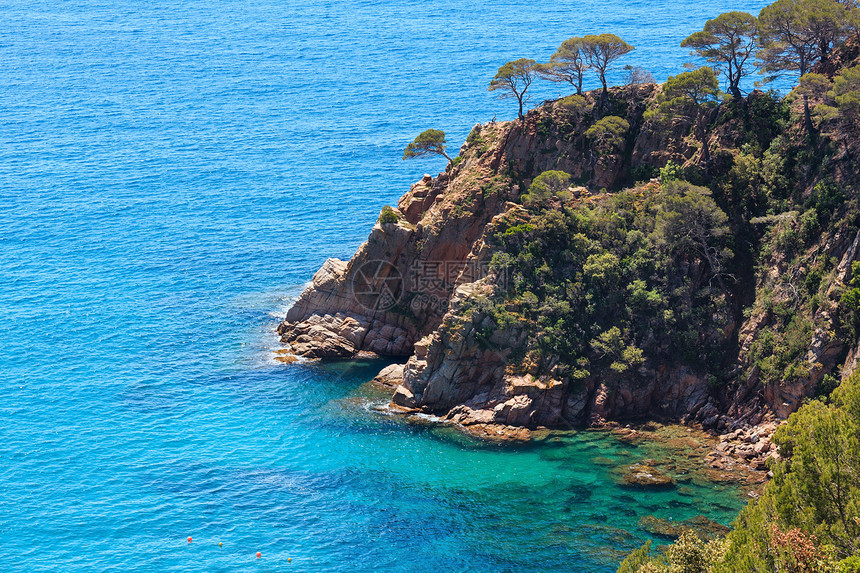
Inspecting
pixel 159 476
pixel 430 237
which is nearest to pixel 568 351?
pixel 430 237

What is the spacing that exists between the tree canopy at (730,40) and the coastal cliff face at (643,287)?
4.50 metres

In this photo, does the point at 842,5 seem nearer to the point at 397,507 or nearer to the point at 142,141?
the point at 397,507

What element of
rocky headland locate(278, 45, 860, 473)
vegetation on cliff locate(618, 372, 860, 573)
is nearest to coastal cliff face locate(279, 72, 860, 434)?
rocky headland locate(278, 45, 860, 473)

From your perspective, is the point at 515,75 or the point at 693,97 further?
the point at 515,75

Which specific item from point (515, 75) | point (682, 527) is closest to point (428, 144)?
point (515, 75)

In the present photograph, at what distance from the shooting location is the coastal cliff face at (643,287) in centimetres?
9144

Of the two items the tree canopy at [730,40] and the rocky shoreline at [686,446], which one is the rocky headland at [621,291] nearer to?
the rocky shoreline at [686,446]

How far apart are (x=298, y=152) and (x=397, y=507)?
93336 mm

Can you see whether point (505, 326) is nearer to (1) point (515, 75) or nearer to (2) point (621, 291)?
(2) point (621, 291)

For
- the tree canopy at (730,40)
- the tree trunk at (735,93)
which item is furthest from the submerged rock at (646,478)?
the tree canopy at (730,40)

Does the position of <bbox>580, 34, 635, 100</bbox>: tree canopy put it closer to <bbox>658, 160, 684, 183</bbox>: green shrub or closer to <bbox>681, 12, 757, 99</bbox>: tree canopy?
<bbox>681, 12, 757, 99</bbox>: tree canopy

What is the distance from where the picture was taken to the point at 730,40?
106375 millimetres

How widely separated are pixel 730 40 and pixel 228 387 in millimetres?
64347

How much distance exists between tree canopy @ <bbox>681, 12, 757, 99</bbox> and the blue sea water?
137ft
